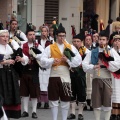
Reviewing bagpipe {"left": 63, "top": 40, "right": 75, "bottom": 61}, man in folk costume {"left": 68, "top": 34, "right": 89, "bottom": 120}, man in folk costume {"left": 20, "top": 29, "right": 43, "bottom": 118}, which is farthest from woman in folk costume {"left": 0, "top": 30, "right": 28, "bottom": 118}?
man in folk costume {"left": 68, "top": 34, "right": 89, "bottom": 120}

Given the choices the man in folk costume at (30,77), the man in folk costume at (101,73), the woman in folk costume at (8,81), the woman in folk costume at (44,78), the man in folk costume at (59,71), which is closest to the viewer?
the woman in folk costume at (8,81)

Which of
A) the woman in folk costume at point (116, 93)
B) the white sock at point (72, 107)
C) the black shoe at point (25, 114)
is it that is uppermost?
the woman in folk costume at point (116, 93)

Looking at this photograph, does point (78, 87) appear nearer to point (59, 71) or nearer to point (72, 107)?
point (72, 107)

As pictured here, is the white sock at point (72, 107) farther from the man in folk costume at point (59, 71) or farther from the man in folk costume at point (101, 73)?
the man in folk costume at point (101, 73)

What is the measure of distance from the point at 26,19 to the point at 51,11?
213 centimetres

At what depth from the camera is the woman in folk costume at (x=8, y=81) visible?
8.98 meters

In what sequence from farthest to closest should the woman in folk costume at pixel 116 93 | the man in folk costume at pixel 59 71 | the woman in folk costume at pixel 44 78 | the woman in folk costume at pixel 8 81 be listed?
the woman in folk costume at pixel 44 78 → the woman in folk costume at pixel 116 93 → the man in folk costume at pixel 59 71 → the woman in folk costume at pixel 8 81

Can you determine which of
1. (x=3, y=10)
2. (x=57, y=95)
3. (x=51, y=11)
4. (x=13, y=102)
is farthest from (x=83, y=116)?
(x=51, y=11)

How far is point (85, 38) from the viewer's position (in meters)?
11.3

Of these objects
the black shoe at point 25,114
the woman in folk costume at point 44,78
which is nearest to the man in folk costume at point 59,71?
the black shoe at point 25,114

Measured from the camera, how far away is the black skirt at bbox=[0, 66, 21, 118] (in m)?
8.98

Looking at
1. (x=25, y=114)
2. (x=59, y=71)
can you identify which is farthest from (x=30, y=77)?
(x=59, y=71)

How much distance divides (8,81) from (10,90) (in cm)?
16

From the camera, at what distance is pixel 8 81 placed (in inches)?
355
